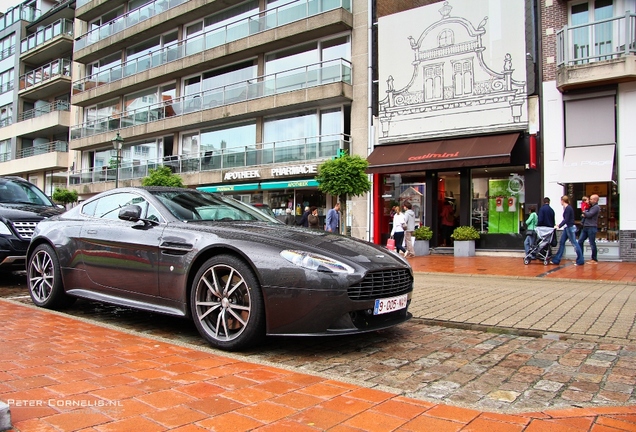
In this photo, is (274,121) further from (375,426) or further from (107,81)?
(375,426)

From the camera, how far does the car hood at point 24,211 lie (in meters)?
7.38

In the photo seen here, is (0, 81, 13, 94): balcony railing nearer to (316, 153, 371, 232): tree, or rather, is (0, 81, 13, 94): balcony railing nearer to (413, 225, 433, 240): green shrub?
(316, 153, 371, 232): tree

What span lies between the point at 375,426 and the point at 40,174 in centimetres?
4213

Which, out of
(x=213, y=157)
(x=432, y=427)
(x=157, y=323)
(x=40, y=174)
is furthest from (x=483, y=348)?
(x=40, y=174)

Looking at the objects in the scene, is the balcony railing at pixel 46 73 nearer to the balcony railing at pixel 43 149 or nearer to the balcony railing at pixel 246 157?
the balcony railing at pixel 43 149

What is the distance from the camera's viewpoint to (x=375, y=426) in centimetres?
243

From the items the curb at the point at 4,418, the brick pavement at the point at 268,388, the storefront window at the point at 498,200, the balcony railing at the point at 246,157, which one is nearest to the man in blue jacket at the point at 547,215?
the storefront window at the point at 498,200

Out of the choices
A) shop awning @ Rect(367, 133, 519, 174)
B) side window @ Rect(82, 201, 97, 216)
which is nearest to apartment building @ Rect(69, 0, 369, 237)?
shop awning @ Rect(367, 133, 519, 174)

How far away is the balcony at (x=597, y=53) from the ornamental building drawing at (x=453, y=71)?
54.4 inches

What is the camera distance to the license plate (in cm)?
379

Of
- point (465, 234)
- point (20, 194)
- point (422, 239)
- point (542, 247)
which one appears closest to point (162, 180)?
point (422, 239)

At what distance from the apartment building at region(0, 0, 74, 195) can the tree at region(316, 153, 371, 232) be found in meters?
26.4

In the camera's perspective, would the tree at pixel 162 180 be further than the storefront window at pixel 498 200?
Yes

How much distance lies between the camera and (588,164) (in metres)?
14.7
